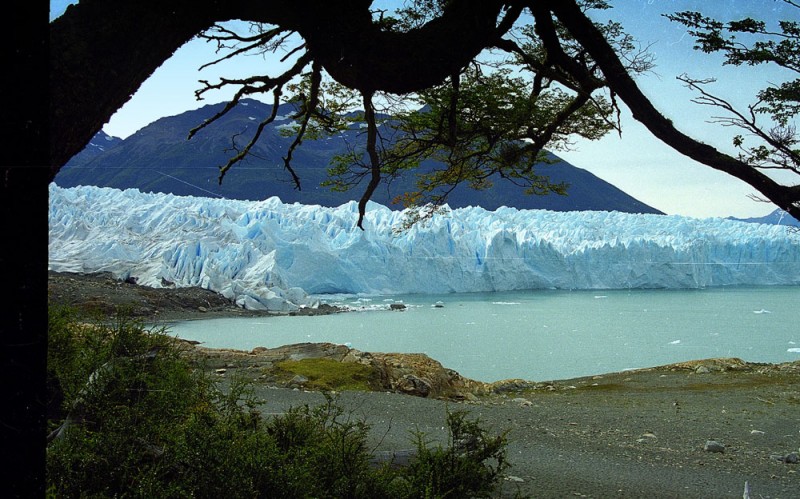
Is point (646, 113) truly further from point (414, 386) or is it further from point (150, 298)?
point (150, 298)

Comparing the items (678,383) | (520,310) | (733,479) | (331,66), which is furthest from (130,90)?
(520,310)

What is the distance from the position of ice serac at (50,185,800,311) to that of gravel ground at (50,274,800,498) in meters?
16.3

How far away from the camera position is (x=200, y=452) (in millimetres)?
2562

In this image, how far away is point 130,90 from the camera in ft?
8.32

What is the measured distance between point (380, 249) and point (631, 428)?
22.4 m

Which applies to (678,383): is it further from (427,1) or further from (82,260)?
(82,260)

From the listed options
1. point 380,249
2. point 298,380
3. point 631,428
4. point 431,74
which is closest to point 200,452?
point 431,74

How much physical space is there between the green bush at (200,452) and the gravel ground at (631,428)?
0.59m

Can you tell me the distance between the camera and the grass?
23.6ft

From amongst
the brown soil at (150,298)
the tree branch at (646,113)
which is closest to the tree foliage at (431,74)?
the tree branch at (646,113)

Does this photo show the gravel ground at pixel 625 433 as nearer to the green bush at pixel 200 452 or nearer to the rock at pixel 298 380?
the green bush at pixel 200 452

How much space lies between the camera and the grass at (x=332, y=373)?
284 inches

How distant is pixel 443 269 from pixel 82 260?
15.4 meters

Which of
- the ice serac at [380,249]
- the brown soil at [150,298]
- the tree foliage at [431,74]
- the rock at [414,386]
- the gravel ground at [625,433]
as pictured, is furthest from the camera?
the ice serac at [380,249]
